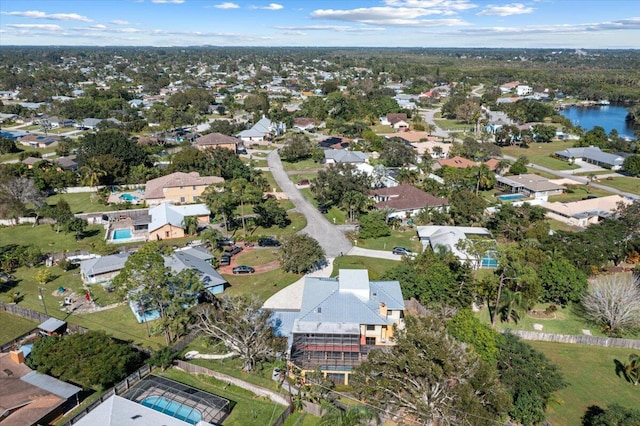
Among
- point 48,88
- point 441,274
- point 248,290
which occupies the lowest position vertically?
point 248,290

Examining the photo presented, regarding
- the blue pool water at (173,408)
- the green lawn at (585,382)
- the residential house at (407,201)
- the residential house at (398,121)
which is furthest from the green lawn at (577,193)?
the blue pool water at (173,408)

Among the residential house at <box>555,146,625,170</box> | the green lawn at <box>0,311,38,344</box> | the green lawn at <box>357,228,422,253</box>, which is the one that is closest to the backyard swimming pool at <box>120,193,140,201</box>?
the green lawn at <box>0,311,38,344</box>

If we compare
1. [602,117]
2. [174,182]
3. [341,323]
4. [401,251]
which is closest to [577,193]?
[401,251]

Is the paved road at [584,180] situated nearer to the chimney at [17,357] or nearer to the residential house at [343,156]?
the residential house at [343,156]

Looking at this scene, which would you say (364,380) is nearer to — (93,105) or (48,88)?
(93,105)

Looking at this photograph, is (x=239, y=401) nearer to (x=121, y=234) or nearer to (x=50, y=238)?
(x=121, y=234)

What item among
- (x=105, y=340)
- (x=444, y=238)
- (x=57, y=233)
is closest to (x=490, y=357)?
(x=444, y=238)

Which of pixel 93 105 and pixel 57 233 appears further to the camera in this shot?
pixel 93 105
